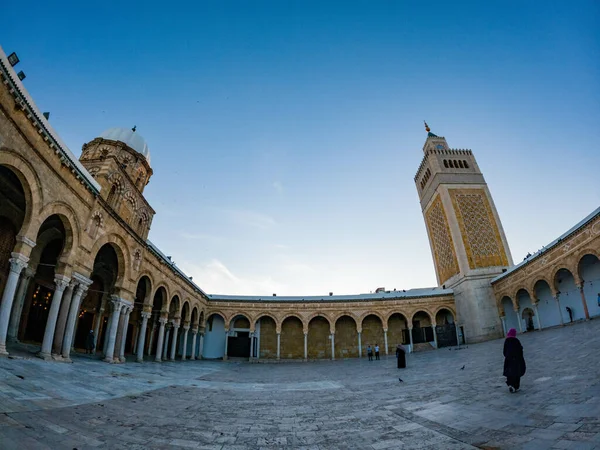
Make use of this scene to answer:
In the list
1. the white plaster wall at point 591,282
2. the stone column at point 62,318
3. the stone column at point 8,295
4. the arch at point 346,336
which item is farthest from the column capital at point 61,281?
the white plaster wall at point 591,282

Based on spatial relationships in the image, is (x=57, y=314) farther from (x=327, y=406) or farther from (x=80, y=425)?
(x=327, y=406)

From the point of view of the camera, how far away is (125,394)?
661 cm

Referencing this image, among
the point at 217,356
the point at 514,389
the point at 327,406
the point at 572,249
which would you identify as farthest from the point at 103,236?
the point at 572,249

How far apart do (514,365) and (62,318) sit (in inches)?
555

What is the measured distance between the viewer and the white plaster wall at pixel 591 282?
17.9 m

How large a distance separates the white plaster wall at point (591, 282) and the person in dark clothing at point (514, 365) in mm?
17566

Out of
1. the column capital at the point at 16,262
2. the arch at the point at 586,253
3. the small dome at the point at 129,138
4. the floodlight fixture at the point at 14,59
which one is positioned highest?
the small dome at the point at 129,138

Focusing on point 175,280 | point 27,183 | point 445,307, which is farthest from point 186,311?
point 445,307

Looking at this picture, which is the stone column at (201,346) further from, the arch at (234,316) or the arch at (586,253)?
the arch at (586,253)

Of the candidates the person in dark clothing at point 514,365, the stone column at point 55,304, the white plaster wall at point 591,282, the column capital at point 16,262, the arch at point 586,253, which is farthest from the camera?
the white plaster wall at point 591,282

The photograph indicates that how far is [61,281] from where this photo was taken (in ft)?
34.6

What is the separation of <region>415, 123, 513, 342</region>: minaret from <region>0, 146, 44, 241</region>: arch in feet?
94.8

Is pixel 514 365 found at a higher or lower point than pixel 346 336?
higher

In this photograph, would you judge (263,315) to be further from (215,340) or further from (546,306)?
(546,306)
